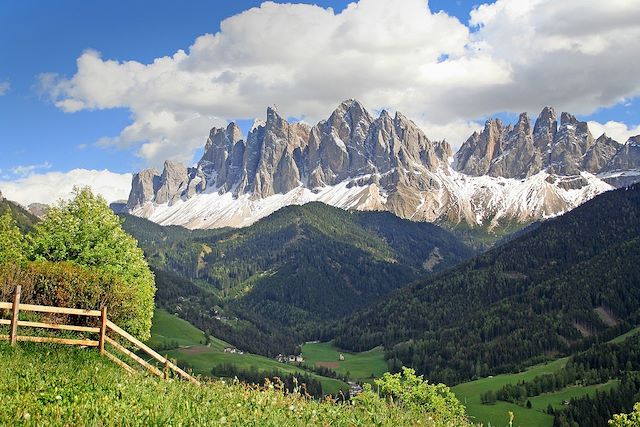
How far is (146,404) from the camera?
15.2 meters

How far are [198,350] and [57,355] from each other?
170 metres

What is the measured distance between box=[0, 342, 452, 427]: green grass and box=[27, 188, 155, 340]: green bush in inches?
1256

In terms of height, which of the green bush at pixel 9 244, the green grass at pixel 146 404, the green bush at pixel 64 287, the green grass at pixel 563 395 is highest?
the green bush at pixel 9 244

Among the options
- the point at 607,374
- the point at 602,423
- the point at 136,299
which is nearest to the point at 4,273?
the point at 136,299

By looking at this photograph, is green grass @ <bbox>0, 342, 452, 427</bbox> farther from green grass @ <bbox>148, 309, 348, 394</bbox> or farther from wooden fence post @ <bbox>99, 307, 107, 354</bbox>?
green grass @ <bbox>148, 309, 348, 394</bbox>

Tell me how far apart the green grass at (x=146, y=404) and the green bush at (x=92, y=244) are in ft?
105

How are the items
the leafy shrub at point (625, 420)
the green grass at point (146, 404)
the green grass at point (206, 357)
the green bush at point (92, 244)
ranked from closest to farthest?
the green grass at point (146, 404) → the leafy shrub at point (625, 420) → the green bush at point (92, 244) → the green grass at point (206, 357)

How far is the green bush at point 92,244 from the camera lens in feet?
181

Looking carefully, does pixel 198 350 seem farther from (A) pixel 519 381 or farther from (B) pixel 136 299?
(B) pixel 136 299

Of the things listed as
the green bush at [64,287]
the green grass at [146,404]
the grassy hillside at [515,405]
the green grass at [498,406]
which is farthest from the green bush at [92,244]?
the grassy hillside at [515,405]

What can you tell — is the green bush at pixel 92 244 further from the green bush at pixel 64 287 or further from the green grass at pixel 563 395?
the green grass at pixel 563 395

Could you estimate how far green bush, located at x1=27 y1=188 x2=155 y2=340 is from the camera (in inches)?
2172

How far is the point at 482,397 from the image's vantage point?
16675 cm

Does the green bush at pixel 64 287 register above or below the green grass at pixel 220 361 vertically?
above
